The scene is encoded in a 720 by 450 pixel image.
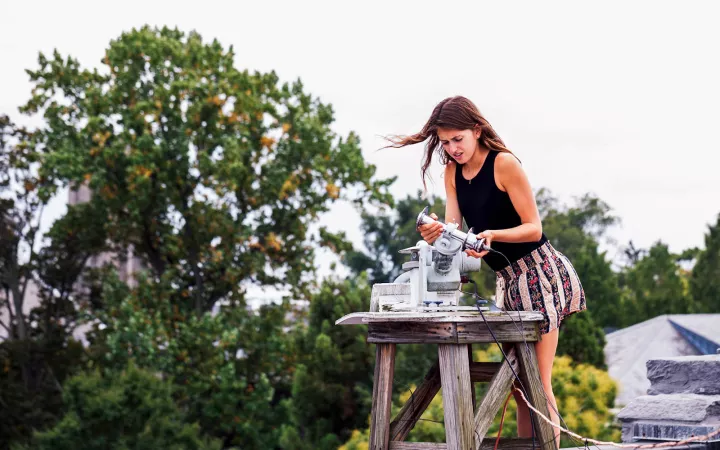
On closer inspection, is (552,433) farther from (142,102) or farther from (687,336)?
(142,102)

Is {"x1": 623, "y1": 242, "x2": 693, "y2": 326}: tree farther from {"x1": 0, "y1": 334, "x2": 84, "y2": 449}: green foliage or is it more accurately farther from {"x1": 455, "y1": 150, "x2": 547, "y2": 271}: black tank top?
{"x1": 455, "y1": 150, "x2": 547, "y2": 271}: black tank top

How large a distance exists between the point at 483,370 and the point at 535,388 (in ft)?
1.54

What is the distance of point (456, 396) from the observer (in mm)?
3420

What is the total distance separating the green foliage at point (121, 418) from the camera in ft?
53.5

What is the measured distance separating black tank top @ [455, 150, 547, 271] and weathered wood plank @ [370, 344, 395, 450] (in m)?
0.62

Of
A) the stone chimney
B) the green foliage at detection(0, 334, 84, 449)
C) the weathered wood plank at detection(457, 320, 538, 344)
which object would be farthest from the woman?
the green foliage at detection(0, 334, 84, 449)

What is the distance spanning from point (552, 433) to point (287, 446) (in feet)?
41.2

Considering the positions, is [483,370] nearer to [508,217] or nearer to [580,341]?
[508,217]

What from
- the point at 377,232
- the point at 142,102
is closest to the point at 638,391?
the point at 142,102

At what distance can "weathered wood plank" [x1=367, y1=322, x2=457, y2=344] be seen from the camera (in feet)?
11.3

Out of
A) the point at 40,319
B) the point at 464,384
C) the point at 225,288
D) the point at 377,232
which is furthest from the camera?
the point at 377,232

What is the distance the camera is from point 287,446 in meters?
15.7

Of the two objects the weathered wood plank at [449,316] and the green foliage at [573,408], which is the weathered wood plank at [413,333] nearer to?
the weathered wood plank at [449,316]

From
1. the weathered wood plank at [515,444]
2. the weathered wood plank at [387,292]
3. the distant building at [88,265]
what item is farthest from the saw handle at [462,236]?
→ the distant building at [88,265]
